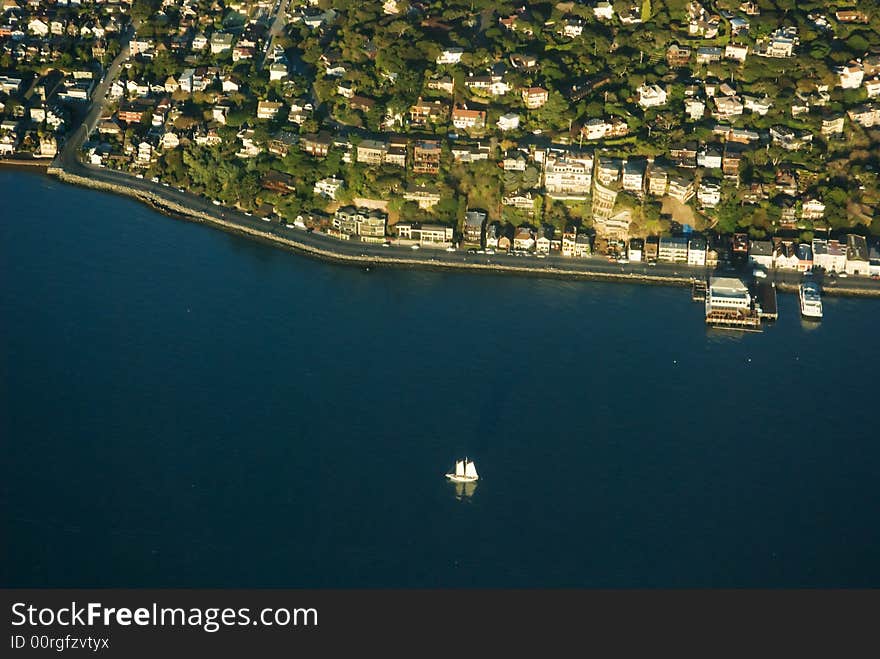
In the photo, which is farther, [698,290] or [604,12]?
[604,12]

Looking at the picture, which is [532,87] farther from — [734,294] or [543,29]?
[734,294]

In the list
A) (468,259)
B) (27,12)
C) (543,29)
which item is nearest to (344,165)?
(468,259)

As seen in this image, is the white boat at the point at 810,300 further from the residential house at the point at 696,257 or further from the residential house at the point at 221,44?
the residential house at the point at 221,44

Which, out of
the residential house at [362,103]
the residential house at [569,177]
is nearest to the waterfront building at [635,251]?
the residential house at [569,177]

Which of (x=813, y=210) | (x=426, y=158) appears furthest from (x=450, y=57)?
(x=813, y=210)

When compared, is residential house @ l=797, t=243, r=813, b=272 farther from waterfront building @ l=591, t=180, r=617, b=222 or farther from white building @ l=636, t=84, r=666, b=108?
white building @ l=636, t=84, r=666, b=108

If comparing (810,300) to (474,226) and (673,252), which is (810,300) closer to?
(673,252)

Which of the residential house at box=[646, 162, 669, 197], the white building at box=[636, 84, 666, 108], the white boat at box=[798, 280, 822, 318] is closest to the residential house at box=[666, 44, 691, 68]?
the white building at box=[636, 84, 666, 108]
